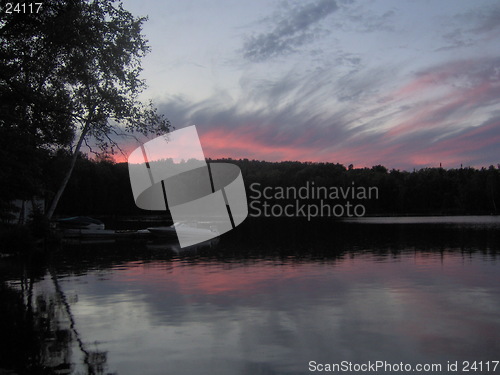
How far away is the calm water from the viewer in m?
9.55

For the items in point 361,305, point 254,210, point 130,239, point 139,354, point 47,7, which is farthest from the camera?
point 254,210

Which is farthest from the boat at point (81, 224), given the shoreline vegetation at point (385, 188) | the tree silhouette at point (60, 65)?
the shoreline vegetation at point (385, 188)

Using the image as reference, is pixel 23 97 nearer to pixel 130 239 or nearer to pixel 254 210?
pixel 130 239

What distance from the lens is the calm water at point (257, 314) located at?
955 centimetres

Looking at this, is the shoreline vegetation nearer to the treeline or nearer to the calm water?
the treeline

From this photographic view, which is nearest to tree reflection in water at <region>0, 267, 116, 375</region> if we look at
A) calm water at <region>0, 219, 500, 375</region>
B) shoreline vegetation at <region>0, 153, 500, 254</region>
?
calm water at <region>0, 219, 500, 375</region>

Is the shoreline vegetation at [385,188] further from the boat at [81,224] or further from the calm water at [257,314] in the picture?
the calm water at [257,314]

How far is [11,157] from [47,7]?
603 centimetres

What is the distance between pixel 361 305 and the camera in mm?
14375

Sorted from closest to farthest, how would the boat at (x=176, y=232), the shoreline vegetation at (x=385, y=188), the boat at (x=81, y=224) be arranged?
the boat at (x=176, y=232) → the boat at (x=81, y=224) → the shoreline vegetation at (x=385, y=188)

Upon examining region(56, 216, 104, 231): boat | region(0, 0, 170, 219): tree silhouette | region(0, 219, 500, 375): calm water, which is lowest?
region(0, 219, 500, 375): calm water

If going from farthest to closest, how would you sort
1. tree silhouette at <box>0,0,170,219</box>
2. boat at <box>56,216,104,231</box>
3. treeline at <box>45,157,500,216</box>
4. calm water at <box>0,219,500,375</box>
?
treeline at <box>45,157,500,216</box> → boat at <box>56,216,104,231</box> → tree silhouette at <box>0,0,170,219</box> → calm water at <box>0,219,500,375</box>

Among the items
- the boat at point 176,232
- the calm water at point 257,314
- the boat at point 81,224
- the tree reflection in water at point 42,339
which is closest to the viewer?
the tree reflection in water at point 42,339

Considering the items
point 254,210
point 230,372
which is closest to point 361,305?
point 230,372
